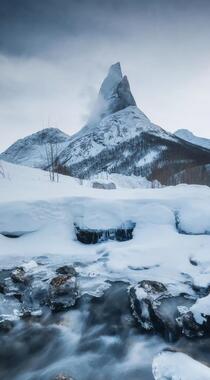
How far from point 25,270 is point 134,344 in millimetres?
2825

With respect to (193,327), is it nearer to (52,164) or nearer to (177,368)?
(177,368)

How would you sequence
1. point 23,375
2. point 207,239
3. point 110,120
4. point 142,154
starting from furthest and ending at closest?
point 110,120, point 142,154, point 207,239, point 23,375

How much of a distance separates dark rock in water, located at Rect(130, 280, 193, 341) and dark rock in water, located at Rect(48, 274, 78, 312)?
107 cm

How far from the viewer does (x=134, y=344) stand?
4.69 m

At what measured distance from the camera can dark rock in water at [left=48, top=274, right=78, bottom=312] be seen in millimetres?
5527

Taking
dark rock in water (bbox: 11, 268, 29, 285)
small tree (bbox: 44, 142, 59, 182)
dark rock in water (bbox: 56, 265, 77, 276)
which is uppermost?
small tree (bbox: 44, 142, 59, 182)

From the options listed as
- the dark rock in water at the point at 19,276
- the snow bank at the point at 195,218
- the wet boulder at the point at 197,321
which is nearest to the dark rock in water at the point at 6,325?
the dark rock in water at the point at 19,276

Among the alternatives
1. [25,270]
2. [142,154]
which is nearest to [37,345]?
[25,270]

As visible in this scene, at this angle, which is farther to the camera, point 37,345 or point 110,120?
point 110,120

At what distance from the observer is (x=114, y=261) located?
271 inches

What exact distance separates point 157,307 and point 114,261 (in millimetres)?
1961

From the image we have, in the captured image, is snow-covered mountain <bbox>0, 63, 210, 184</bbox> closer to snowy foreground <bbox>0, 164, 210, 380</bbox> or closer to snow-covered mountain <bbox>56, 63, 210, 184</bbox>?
snow-covered mountain <bbox>56, 63, 210, 184</bbox>

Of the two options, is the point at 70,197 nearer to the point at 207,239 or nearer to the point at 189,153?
the point at 207,239

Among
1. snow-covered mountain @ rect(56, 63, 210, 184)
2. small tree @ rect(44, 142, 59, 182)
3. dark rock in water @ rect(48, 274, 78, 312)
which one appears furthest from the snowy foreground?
snow-covered mountain @ rect(56, 63, 210, 184)
